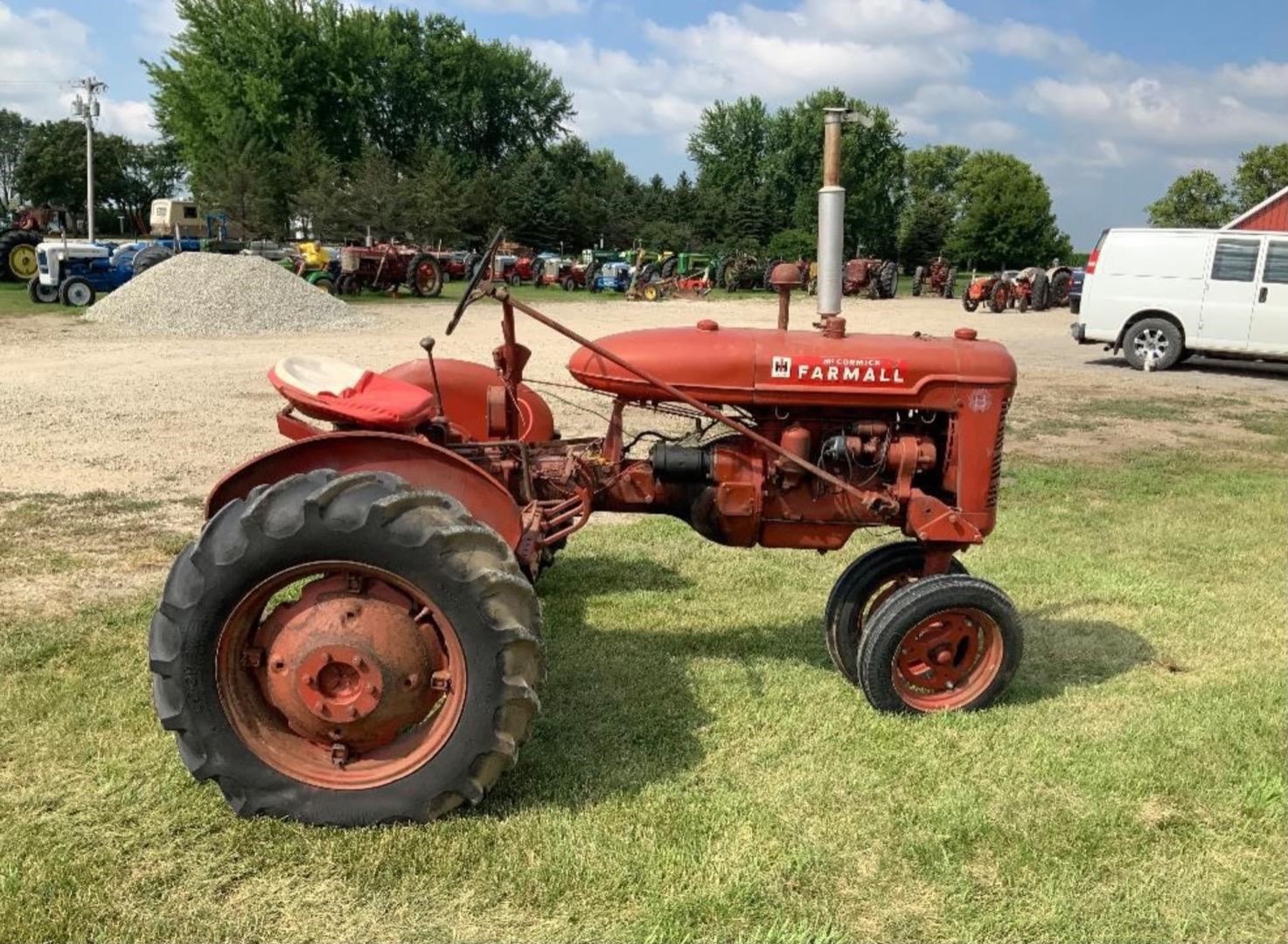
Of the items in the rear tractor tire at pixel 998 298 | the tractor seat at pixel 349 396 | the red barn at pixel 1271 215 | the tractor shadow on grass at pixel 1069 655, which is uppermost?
the red barn at pixel 1271 215

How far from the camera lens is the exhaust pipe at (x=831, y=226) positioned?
14.5 feet

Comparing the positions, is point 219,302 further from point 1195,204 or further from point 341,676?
point 1195,204

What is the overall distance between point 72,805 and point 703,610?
105 inches

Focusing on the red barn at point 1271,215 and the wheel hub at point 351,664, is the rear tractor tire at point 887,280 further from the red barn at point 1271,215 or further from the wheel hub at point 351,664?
the wheel hub at point 351,664

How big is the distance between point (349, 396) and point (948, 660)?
2279mm

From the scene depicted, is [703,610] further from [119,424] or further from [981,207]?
[981,207]

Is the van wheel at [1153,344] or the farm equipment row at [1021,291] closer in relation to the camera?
the van wheel at [1153,344]

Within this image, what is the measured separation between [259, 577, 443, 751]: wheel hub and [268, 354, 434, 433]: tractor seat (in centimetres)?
66

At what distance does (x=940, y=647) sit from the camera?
3.82m

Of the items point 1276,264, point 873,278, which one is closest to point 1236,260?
point 1276,264

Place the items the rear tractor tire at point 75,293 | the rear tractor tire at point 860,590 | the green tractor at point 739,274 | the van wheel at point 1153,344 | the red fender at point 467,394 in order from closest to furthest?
the rear tractor tire at point 860,590 → the red fender at point 467,394 → the van wheel at point 1153,344 → the rear tractor tire at point 75,293 → the green tractor at point 739,274

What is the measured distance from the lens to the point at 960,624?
150 inches

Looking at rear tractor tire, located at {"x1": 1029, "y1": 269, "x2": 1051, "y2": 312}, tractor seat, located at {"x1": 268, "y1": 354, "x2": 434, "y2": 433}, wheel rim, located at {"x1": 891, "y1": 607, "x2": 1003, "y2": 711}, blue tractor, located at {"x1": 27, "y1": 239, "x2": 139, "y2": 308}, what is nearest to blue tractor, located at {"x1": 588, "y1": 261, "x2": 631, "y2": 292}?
rear tractor tire, located at {"x1": 1029, "y1": 269, "x2": 1051, "y2": 312}

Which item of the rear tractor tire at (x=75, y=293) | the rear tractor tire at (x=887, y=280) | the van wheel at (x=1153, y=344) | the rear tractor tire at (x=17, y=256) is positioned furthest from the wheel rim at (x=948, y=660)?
the rear tractor tire at (x=887, y=280)
